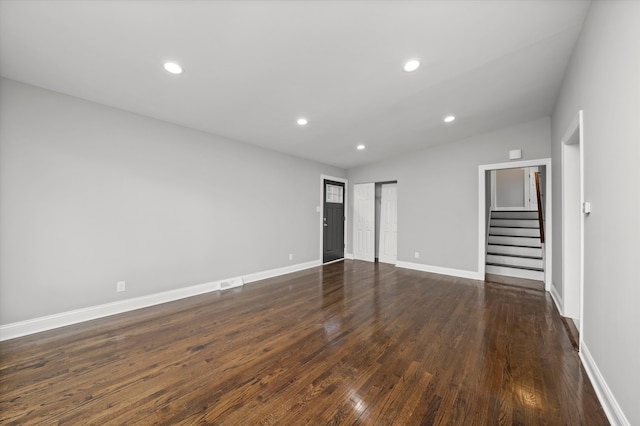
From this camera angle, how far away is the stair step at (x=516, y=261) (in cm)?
480

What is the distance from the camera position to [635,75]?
127 cm

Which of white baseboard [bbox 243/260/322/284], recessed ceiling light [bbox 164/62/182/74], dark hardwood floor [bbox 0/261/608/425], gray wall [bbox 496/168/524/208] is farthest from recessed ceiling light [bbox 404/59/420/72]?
gray wall [bbox 496/168/524/208]

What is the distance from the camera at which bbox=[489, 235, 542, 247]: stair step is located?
5.21 meters

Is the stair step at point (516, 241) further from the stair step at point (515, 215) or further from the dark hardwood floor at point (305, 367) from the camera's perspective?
the dark hardwood floor at point (305, 367)

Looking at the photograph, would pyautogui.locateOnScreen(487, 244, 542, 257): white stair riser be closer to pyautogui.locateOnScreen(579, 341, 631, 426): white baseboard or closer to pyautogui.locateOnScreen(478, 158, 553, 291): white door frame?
pyautogui.locateOnScreen(478, 158, 553, 291): white door frame

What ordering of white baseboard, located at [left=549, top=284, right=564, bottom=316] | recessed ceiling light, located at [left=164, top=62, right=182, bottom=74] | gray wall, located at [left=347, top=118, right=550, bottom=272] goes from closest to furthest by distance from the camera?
recessed ceiling light, located at [left=164, top=62, right=182, bottom=74] → white baseboard, located at [left=549, top=284, right=564, bottom=316] → gray wall, located at [left=347, top=118, right=550, bottom=272]

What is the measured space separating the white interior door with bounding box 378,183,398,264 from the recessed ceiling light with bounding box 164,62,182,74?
5211mm

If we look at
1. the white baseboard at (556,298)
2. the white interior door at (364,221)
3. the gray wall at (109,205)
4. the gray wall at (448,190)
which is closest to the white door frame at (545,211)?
the gray wall at (448,190)

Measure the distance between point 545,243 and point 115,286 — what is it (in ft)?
21.3

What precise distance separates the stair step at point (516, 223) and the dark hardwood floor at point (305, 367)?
316 centimetres

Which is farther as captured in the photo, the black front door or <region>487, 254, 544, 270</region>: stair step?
the black front door

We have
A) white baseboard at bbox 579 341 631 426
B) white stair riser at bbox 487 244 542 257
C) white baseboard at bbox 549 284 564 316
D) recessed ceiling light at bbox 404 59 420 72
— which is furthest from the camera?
white stair riser at bbox 487 244 542 257

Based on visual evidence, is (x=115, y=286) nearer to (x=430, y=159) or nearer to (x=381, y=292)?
(x=381, y=292)

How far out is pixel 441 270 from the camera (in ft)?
16.8
